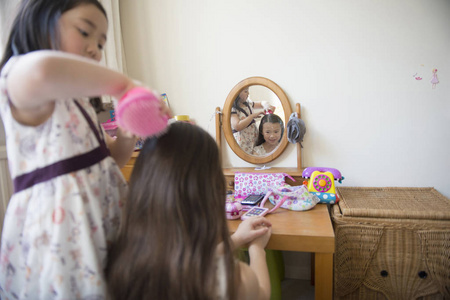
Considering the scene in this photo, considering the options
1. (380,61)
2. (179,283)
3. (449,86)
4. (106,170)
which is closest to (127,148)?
(106,170)

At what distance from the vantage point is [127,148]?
2.28 ft

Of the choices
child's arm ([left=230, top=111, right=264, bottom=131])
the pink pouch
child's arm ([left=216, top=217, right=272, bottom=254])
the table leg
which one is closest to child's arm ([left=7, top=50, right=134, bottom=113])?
child's arm ([left=216, top=217, right=272, bottom=254])

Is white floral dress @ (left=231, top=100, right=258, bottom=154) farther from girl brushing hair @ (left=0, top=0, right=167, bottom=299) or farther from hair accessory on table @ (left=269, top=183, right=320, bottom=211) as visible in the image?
Answer: girl brushing hair @ (left=0, top=0, right=167, bottom=299)

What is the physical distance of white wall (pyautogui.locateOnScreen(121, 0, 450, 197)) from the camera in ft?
4.40

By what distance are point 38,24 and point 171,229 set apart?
18.2 inches

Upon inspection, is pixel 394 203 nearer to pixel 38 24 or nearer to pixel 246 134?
pixel 246 134

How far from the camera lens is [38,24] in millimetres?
512

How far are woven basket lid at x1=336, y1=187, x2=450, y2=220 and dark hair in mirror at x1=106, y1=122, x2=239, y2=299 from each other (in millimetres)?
756

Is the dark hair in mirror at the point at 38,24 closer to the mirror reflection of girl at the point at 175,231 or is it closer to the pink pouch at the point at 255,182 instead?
the mirror reflection of girl at the point at 175,231

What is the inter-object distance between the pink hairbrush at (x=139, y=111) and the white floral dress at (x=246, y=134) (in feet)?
3.64

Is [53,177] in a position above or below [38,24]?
below

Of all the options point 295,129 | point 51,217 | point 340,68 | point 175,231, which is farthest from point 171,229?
point 340,68

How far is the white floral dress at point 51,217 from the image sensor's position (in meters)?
0.48

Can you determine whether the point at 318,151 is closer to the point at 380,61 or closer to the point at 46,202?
the point at 380,61
